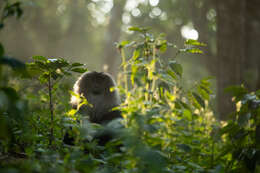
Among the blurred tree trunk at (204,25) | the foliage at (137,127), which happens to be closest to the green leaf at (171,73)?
the foliage at (137,127)

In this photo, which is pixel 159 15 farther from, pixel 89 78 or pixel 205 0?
pixel 89 78

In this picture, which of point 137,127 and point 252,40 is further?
point 252,40

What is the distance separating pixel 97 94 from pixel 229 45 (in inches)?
242

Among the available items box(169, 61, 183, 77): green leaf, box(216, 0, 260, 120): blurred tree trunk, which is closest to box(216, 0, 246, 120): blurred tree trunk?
box(216, 0, 260, 120): blurred tree trunk

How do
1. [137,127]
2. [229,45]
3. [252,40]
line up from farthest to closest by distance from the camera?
[229,45], [252,40], [137,127]

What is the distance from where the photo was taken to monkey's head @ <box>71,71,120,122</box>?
4.40 m

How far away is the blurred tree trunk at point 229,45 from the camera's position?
30.2 ft

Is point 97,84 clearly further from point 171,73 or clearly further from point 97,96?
point 171,73

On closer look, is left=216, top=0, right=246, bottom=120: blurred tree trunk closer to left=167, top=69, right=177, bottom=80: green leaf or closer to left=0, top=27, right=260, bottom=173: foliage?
left=0, top=27, right=260, bottom=173: foliage

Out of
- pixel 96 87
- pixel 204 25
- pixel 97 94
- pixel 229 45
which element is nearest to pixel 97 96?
pixel 97 94

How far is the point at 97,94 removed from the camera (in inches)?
179

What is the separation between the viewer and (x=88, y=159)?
5.97 feet

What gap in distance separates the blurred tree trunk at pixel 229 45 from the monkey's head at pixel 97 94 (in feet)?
17.2

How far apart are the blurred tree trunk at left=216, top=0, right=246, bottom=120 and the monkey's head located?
207 inches
